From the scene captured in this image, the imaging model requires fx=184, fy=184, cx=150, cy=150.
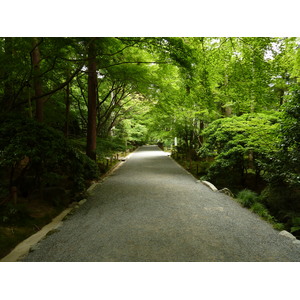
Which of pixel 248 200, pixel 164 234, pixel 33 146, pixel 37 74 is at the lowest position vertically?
pixel 164 234

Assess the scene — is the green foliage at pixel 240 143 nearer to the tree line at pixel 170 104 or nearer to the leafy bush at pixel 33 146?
the tree line at pixel 170 104

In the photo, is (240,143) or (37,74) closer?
(37,74)

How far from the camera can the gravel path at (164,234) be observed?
103 inches

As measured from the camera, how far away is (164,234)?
10.5 feet

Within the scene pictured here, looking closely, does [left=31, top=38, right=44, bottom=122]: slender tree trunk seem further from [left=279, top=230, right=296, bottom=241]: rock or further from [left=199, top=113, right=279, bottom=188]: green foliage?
[left=279, top=230, right=296, bottom=241]: rock

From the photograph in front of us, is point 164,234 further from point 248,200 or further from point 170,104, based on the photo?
point 170,104

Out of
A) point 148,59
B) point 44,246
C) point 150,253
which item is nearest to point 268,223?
point 150,253

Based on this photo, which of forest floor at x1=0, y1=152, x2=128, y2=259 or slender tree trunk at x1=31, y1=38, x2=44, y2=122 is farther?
slender tree trunk at x1=31, y1=38, x2=44, y2=122

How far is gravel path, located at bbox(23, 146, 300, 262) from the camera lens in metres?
2.62

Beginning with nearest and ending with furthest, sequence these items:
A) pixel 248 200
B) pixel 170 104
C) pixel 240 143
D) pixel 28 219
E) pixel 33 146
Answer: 1. pixel 33 146
2. pixel 28 219
3. pixel 248 200
4. pixel 240 143
5. pixel 170 104

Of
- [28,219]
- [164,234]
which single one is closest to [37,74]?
[28,219]

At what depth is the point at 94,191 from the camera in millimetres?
6172

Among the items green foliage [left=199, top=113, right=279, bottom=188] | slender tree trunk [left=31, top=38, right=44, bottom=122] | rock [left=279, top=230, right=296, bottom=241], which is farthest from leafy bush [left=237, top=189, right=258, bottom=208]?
slender tree trunk [left=31, top=38, right=44, bottom=122]

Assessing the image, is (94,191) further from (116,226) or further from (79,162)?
(116,226)
